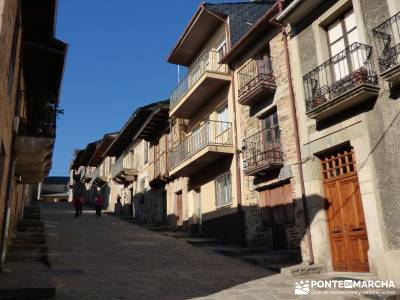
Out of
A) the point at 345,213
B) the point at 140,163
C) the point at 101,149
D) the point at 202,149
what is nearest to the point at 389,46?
the point at 345,213

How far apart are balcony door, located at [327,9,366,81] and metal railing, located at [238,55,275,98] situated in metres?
2.60

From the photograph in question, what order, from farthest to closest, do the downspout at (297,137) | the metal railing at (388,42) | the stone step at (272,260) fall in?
the stone step at (272,260)
the downspout at (297,137)
the metal railing at (388,42)

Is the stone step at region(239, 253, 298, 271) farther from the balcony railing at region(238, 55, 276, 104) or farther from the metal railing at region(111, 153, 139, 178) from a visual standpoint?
the metal railing at region(111, 153, 139, 178)

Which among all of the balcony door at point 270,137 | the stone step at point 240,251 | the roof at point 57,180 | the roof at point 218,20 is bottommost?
the stone step at point 240,251

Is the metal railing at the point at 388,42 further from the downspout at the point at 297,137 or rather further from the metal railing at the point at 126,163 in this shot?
the metal railing at the point at 126,163

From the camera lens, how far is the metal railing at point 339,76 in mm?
8992

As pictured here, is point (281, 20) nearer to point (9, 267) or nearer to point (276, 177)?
point (276, 177)

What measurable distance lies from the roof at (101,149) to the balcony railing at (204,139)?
51.5 ft

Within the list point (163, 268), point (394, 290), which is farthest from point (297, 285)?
point (163, 268)

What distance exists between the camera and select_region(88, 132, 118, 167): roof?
108ft

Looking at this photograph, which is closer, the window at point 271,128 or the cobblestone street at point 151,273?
the cobblestone street at point 151,273

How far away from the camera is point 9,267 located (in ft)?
31.1

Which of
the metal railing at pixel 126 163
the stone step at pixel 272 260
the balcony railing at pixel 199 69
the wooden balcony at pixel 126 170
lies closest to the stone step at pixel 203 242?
the stone step at pixel 272 260

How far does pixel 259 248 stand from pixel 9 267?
24.1 ft
